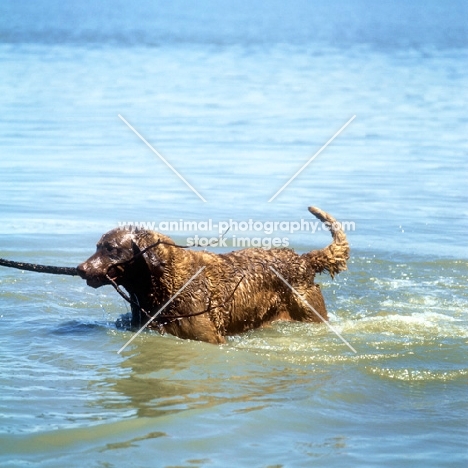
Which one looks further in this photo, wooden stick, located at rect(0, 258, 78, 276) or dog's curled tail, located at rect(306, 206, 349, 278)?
dog's curled tail, located at rect(306, 206, 349, 278)

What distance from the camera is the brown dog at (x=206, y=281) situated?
8.95m

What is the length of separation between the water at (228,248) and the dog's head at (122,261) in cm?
59

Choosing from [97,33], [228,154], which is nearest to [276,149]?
[228,154]

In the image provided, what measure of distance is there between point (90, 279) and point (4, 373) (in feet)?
3.65

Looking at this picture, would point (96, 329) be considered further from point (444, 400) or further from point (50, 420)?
point (444, 400)

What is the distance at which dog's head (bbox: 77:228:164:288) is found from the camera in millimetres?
8766

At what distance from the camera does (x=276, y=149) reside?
20438 mm
